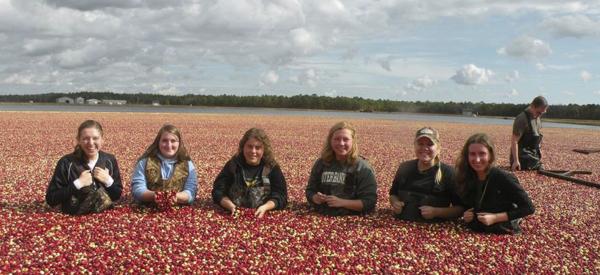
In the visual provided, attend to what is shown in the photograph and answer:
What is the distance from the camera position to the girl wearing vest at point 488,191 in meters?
7.10

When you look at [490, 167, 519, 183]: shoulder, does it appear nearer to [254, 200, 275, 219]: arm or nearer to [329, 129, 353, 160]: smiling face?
[329, 129, 353, 160]: smiling face

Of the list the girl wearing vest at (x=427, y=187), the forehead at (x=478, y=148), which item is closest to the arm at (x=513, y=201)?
the forehead at (x=478, y=148)

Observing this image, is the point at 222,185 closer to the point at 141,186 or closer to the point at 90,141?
the point at 141,186

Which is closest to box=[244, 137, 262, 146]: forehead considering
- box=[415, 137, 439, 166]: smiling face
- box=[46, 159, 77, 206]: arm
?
box=[415, 137, 439, 166]: smiling face

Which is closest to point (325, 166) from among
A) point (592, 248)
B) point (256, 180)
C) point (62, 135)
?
point (256, 180)

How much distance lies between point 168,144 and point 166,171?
1.56 ft

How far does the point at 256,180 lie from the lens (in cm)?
810

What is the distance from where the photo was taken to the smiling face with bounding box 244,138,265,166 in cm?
783

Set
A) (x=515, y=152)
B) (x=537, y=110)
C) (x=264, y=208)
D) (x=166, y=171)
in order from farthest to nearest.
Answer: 1. (x=515, y=152)
2. (x=537, y=110)
3. (x=166, y=171)
4. (x=264, y=208)

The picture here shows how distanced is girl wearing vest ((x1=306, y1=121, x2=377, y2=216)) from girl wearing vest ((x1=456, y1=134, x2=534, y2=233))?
1419mm

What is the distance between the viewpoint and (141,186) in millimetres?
7812

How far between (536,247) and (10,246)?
6.84 meters

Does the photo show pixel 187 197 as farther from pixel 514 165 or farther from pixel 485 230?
pixel 514 165

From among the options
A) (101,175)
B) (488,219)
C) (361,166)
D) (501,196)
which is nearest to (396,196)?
(361,166)
